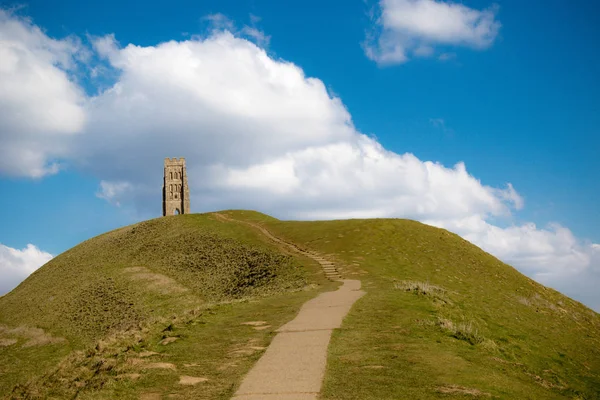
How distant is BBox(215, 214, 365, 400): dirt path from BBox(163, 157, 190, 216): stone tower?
281 ft

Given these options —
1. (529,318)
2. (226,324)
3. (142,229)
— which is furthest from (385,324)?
(142,229)

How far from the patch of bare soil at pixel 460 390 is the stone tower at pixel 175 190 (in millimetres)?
98222

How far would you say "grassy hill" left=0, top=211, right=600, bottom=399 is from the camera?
515 inches

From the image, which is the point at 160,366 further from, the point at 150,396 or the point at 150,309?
the point at 150,309

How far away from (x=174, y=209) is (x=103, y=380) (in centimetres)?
9605

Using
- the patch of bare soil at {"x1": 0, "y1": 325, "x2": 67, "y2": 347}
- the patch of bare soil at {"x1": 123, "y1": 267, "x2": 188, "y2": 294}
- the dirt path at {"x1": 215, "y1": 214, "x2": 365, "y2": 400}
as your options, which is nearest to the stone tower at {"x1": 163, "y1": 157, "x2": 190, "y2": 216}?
the patch of bare soil at {"x1": 123, "y1": 267, "x2": 188, "y2": 294}

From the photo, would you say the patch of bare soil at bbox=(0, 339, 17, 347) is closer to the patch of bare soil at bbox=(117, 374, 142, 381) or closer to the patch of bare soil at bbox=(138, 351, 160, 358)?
the patch of bare soil at bbox=(138, 351, 160, 358)

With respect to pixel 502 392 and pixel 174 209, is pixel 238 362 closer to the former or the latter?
pixel 502 392

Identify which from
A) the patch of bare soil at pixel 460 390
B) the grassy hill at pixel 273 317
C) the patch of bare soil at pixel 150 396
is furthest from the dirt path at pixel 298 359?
the patch of bare soil at pixel 460 390

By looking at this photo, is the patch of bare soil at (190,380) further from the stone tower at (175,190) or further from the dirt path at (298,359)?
the stone tower at (175,190)

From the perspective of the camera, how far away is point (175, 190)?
10681cm

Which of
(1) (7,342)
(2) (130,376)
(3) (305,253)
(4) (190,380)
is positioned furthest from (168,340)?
(3) (305,253)

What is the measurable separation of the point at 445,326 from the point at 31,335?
36.9m

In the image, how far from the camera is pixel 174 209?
348 feet
